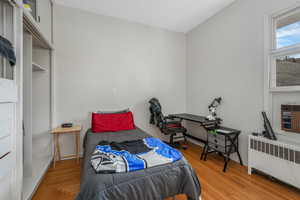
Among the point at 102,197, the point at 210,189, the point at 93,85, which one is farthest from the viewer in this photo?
the point at 93,85

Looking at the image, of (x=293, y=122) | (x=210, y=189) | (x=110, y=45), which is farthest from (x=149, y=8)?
(x=210, y=189)

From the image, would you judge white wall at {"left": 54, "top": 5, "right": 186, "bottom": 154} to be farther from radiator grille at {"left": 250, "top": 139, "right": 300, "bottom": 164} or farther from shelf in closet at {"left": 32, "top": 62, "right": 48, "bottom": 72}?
radiator grille at {"left": 250, "top": 139, "right": 300, "bottom": 164}

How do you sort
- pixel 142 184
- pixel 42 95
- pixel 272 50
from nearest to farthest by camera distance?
pixel 142 184
pixel 272 50
pixel 42 95

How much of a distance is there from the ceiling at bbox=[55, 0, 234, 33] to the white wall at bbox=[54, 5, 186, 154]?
16 cm

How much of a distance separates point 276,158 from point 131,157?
1963mm

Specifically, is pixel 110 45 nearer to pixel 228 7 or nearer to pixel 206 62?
pixel 206 62

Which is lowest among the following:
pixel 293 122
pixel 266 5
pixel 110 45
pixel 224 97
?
pixel 293 122

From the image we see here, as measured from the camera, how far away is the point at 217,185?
1.90m

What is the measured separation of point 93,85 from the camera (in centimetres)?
291

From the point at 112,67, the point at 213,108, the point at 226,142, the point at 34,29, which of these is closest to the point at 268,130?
the point at 226,142

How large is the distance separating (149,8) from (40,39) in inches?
79.9

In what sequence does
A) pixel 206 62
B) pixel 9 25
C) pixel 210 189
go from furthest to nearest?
pixel 206 62 → pixel 210 189 → pixel 9 25

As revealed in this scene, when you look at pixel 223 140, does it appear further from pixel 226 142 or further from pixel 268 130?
pixel 268 130

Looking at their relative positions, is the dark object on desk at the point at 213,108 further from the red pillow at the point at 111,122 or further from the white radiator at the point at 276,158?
the red pillow at the point at 111,122
